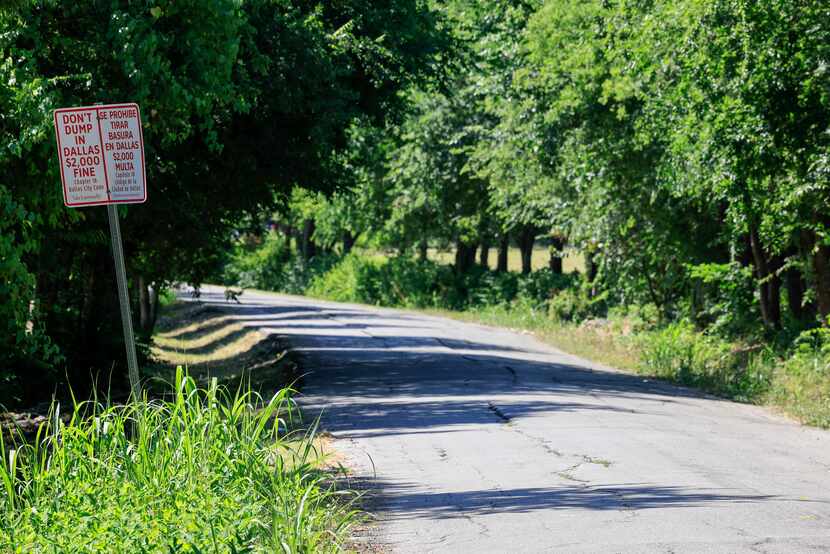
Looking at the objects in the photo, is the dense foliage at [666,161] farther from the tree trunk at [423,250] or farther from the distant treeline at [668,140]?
the tree trunk at [423,250]

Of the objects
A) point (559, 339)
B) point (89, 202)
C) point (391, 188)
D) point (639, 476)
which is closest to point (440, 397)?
point (639, 476)

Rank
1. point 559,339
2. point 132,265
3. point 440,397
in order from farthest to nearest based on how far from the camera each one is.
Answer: point 559,339 → point 132,265 → point 440,397

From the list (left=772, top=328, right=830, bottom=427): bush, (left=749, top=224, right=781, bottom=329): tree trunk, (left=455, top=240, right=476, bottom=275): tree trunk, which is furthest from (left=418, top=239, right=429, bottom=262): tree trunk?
(left=772, top=328, right=830, bottom=427): bush

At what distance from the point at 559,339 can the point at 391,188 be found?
19.3 m

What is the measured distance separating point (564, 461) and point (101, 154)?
16.3 ft

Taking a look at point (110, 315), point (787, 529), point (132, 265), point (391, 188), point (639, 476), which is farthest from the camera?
point (391, 188)

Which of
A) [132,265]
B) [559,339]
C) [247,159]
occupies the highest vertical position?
[247,159]

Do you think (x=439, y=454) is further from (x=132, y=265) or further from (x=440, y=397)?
(x=132, y=265)

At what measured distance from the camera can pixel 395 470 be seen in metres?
10.3

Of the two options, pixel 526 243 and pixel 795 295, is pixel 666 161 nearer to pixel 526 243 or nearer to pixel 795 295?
pixel 795 295

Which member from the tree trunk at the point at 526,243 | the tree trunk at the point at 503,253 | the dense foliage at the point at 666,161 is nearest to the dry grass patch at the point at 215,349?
the dense foliage at the point at 666,161

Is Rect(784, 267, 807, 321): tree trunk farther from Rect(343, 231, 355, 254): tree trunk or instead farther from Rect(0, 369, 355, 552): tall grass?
Rect(343, 231, 355, 254): tree trunk

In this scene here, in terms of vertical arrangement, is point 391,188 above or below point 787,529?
above

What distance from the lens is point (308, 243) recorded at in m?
68.2
